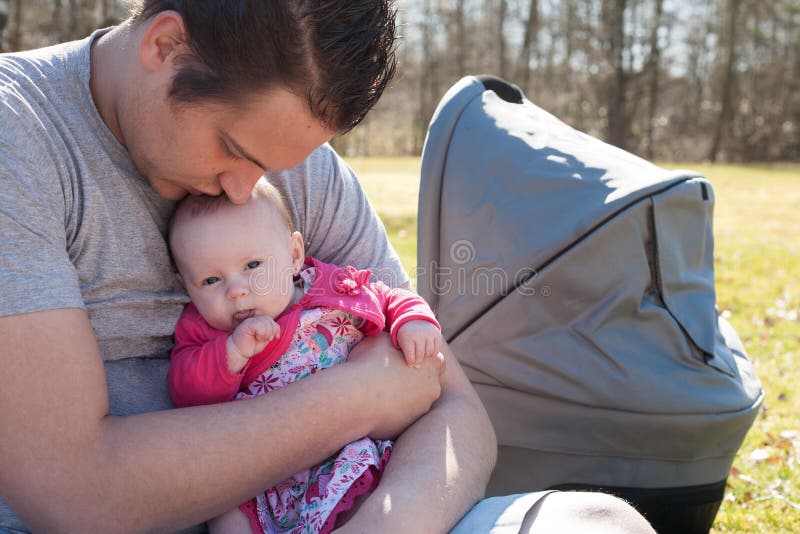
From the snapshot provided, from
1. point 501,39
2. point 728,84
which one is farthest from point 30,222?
point 728,84

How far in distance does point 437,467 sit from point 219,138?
82cm

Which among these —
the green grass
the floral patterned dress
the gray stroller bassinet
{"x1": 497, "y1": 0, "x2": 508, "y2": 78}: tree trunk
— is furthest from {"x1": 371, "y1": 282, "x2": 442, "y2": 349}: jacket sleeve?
{"x1": 497, "y1": 0, "x2": 508, "y2": 78}: tree trunk

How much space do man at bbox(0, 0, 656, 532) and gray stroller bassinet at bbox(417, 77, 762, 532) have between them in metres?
0.68

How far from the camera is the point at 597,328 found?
237 cm

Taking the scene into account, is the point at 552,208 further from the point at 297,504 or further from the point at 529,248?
the point at 297,504

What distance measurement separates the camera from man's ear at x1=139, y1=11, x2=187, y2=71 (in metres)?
1.51

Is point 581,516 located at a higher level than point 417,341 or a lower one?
lower

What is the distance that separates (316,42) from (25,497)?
1002 mm

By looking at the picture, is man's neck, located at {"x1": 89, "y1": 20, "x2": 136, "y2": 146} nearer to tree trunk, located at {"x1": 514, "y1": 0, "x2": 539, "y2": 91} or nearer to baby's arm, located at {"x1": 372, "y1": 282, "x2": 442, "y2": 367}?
baby's arm, located at {"x1": 372, "y1": 282, "x2": 442, "y2": 367}

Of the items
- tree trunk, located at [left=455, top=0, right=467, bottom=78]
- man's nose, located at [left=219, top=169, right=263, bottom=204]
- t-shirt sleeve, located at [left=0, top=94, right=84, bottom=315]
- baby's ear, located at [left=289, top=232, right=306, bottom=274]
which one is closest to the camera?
t-shirt sleeve, located at [left=0, top=94, right=84, bottom=315]

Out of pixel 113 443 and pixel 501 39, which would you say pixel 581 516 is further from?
pixel 501 39

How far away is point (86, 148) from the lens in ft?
5.23

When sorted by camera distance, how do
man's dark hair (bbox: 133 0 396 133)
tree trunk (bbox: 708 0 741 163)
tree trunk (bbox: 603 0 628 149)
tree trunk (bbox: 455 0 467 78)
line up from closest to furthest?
man's dark hair (bbox: 133 0 396 133) < tree trunk (bbox: 603 0 628 149) < tree trunk (bbox: 708 0 741 163) < tree trunk (bbox: 455 0 467 78)

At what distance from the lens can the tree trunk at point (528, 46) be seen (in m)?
25.4
